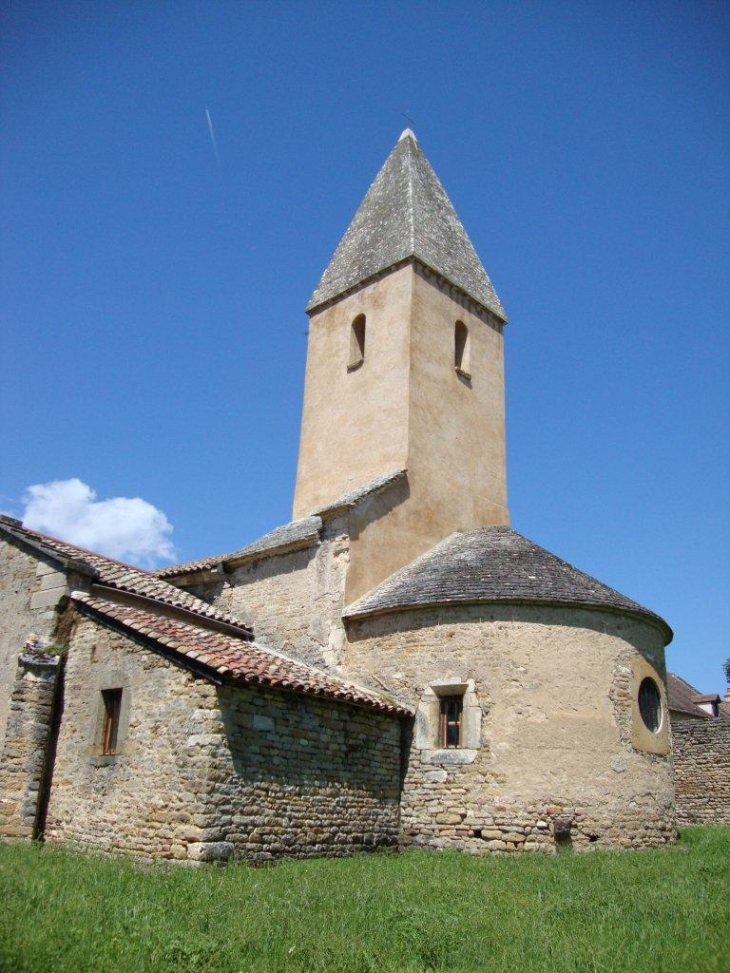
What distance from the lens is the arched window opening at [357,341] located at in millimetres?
20219

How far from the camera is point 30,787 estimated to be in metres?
11.8

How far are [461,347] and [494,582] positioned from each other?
8503 millimetres

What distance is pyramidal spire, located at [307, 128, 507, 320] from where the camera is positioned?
20.6 metres

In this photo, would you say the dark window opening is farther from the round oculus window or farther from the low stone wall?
the low stone wall

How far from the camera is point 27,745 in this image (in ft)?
39.4

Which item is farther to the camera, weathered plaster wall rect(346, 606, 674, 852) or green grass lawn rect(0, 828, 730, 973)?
weathered plaster wall rect(346, 606, 674, 852)

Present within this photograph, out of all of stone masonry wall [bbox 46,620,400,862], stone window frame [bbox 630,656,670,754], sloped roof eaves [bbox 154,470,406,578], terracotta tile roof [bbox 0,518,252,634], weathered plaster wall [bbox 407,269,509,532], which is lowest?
stone masonry wall [bbox 46,620,400,862]

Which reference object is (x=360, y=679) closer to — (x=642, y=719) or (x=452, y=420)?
(x=642, y=719)

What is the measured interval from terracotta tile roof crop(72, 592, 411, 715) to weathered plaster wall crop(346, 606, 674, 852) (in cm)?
127

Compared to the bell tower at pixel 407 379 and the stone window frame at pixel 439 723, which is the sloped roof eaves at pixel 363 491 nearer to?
the bell tower at pixel 407 379

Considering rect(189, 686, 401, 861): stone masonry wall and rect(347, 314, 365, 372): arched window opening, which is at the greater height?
rect(347, 314, 365, 372): arched window opening

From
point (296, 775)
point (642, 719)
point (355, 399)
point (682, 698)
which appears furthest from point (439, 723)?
point (682, 698)

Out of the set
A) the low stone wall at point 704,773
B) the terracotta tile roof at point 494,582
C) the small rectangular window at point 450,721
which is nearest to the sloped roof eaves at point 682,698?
the low stone wall at point 704,773

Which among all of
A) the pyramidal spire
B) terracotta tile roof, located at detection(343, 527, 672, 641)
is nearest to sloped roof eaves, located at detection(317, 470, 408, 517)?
terracotta tile roof, located at detection(343, 527, 672, 641)
